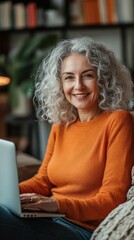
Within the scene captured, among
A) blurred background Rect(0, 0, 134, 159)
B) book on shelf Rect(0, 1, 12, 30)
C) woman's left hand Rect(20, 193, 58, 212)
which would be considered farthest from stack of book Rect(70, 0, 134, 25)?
woman's left hand Rect(20, 193, 58, 212)

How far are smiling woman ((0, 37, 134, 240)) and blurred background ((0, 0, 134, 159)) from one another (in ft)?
5.88

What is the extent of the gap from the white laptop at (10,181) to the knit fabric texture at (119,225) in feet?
0.58

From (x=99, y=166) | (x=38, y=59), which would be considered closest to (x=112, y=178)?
(x=99, y=166)

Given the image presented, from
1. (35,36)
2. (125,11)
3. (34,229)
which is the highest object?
(125,11)

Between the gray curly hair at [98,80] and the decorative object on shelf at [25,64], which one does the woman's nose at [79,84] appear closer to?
the gray curly hair at [98,80]

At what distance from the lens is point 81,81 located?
1.75m

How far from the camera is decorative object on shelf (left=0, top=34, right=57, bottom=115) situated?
3.73 meters

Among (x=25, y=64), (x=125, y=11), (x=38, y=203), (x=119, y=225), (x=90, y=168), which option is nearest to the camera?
(x=119, y=225)

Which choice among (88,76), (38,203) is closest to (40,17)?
(88,76)

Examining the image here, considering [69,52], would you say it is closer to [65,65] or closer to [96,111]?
[65,65]

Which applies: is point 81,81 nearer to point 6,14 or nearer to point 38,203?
point 38,203

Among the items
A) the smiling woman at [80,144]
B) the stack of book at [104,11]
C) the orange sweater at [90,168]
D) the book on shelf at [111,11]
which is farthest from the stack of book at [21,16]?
the orange sweater at [90,168]

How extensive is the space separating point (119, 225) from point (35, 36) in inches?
109

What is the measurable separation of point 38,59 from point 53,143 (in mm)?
1869
